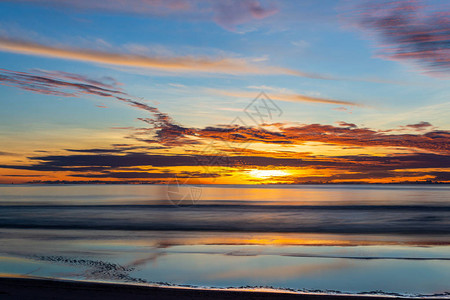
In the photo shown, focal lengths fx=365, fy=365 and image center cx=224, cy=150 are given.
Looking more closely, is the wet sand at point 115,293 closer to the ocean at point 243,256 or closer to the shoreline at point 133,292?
the shoreline at point 133,292

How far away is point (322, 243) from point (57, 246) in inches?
471

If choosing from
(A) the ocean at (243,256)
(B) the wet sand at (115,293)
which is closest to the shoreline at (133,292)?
(B) the wet sand at (115,293)

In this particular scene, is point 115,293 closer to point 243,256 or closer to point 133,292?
point 133,292

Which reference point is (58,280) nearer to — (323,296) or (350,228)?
(323,296)

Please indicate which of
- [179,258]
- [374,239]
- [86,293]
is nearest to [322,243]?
[374,239]

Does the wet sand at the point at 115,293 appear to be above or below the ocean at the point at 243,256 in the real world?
above

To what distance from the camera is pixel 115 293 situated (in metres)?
Result: 8.80

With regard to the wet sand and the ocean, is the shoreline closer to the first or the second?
the wet sand

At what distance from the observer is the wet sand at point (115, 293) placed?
856cm

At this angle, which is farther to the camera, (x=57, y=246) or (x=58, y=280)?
(x=57, y=246)

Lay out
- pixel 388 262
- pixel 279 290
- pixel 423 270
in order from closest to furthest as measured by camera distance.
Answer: pixel 279 290 → pixel 423 270 → pixel 388 262

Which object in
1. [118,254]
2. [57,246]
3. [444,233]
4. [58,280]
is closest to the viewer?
[58,280]

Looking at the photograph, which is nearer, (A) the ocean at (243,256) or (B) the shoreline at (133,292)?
(B) the shoreline at (133,292)

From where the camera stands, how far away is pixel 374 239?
18.4 meters
